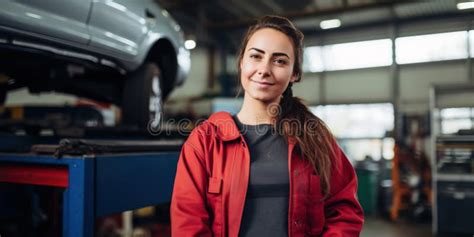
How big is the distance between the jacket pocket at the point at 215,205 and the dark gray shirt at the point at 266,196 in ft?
0.23

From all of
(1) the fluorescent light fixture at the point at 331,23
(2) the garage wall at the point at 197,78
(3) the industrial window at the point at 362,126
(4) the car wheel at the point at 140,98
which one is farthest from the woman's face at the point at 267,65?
(2) the garage wall at the point at 197,78

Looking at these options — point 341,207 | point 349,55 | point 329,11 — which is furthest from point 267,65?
point 349,55

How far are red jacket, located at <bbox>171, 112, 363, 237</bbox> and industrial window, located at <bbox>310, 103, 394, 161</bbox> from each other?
22.6 ft

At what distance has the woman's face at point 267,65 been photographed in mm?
Answer: 1171

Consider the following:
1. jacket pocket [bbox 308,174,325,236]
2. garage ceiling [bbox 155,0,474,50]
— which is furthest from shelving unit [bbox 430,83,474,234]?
jacket pocket [bbox 308,174,325,236]

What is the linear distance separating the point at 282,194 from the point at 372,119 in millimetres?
8395

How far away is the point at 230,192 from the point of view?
43.2 inches

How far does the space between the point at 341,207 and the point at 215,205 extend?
0.39 meters

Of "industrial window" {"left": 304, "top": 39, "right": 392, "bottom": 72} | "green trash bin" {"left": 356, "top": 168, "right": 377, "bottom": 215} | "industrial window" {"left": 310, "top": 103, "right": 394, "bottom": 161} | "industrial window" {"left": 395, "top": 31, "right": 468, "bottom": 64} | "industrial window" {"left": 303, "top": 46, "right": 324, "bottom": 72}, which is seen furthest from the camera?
"industrial window" {"left": 303, "top": 46, "right": 324, "bottom": 72}

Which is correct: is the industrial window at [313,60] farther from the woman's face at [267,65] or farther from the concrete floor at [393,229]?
the woman's face at [267,65]

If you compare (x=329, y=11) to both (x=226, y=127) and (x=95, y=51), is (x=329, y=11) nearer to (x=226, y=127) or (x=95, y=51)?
(x=95, y=51)

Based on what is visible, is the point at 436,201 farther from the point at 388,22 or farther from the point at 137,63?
the point at 388,22

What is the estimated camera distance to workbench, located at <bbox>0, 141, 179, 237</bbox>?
120cm

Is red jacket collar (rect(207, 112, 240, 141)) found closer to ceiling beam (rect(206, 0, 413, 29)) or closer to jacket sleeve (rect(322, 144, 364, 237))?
jacket sleeve (rect(322, 144, 364, 237))
